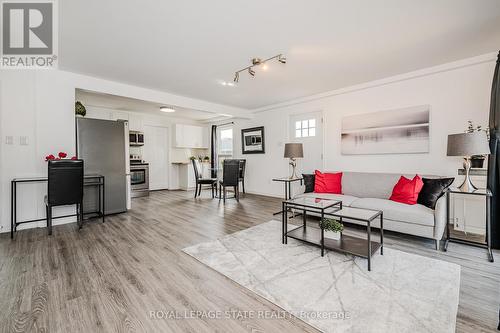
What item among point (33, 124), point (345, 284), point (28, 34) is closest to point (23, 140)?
point (33, 124)

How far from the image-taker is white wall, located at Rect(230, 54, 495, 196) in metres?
3.23

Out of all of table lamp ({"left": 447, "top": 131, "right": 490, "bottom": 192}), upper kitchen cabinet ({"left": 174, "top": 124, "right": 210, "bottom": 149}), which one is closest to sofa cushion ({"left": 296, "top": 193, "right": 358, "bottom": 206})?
table lamp ({"left": 447, "top": 131, "right": 490, "bottom": 192})

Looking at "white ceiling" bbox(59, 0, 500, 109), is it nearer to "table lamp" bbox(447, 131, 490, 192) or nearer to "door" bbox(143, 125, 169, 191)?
"table lamp" bbox(447, 131, 490, 192)

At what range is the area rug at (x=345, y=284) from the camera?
1447 mm

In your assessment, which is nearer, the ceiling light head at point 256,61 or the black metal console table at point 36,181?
the black metal console table at point 36,181

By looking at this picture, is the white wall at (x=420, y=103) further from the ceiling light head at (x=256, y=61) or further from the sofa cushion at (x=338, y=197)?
the ceiling light head at (x=256, y=61)

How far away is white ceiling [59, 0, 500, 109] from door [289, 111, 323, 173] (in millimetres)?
1289

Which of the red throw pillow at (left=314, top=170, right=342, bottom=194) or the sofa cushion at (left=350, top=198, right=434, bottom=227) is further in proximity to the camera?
the red throw pillow at (left=314, top=170, right=342, bottom=194)

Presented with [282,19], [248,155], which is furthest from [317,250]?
[248,155]

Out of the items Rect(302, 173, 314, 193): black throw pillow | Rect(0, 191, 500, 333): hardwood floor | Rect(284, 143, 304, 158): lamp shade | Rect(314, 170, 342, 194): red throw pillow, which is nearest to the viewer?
Rect(0, 191, 500, 333): hardwood floor

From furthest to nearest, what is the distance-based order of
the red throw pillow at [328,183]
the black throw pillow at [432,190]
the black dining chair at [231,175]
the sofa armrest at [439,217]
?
the black dining chair at [231,175]
the red throw pillow at [328,183]
the black throw pillow at [432,190]
the sofa armrest at [439,217]

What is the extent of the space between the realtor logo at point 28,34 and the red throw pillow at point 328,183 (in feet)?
13.8

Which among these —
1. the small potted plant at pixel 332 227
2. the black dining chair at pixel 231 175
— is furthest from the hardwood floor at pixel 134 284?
the black dining chair at pixel 231 175

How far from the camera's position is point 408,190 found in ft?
10.1
